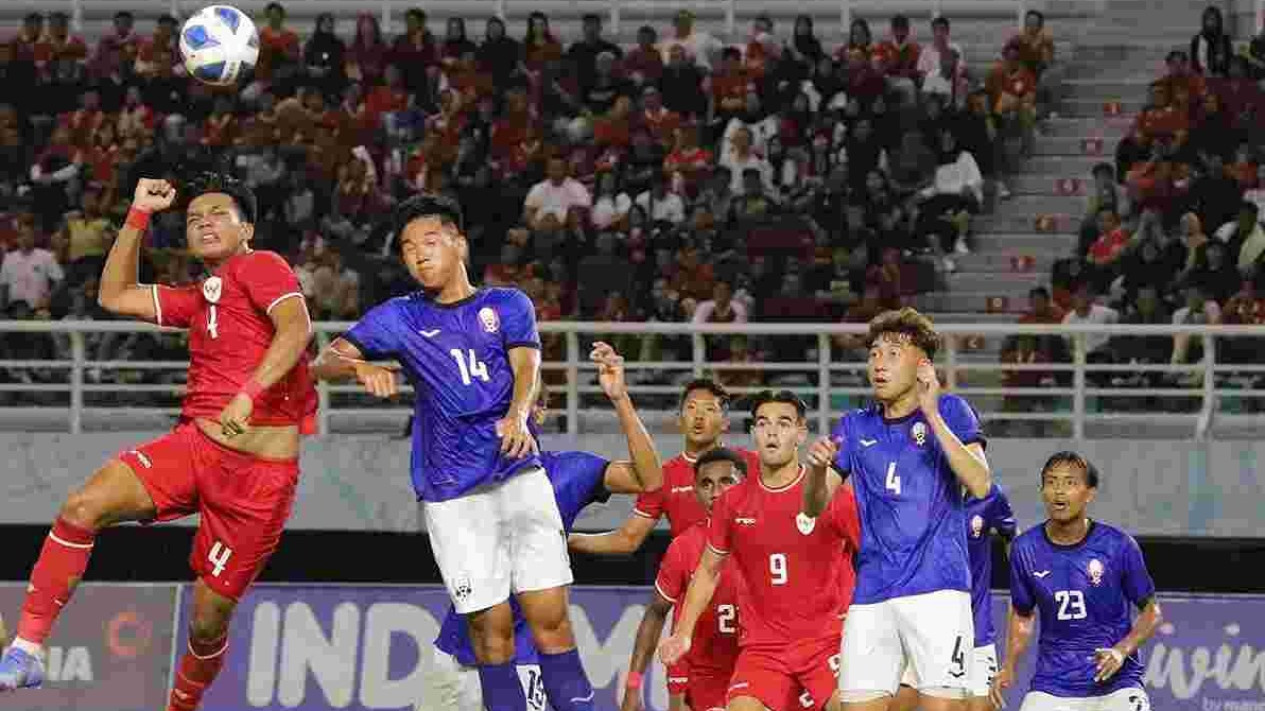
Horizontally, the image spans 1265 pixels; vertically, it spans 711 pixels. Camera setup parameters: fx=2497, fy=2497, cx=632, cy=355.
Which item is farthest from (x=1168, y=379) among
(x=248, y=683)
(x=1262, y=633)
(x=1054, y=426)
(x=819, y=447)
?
(x=819, y=447)

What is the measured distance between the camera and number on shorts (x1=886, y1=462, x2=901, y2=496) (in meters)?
10.5

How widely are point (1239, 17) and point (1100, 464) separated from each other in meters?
7.23

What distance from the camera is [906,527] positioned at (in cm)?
1048

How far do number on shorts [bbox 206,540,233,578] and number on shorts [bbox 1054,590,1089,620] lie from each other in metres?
4.34

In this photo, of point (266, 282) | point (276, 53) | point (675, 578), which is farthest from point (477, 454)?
point (276, 53)

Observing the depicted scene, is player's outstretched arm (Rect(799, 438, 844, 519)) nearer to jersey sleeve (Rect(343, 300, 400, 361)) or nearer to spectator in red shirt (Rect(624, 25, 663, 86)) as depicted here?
jersey sleeve (Rect(343, 300, 400, 361))

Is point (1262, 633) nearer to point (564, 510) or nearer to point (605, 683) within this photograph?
point (605, 683)

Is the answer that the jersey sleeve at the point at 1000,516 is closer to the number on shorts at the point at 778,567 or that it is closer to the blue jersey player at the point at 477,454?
the number on shorts at the point at 778,567

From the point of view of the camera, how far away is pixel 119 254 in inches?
433

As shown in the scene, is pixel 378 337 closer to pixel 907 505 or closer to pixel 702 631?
pixel 907 505

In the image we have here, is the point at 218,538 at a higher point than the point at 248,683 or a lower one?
higher

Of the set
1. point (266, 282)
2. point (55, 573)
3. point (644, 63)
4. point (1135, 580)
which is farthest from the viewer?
point (644, 63)

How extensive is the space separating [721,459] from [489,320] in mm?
1837

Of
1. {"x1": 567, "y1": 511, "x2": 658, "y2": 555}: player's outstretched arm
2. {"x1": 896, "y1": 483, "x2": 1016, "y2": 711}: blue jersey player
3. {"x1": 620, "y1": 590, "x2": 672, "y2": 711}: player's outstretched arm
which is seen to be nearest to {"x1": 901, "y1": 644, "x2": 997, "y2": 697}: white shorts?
{"x1": 896, "y1": 483, "x2": 1016, "y2": 711}: blue jersey player
